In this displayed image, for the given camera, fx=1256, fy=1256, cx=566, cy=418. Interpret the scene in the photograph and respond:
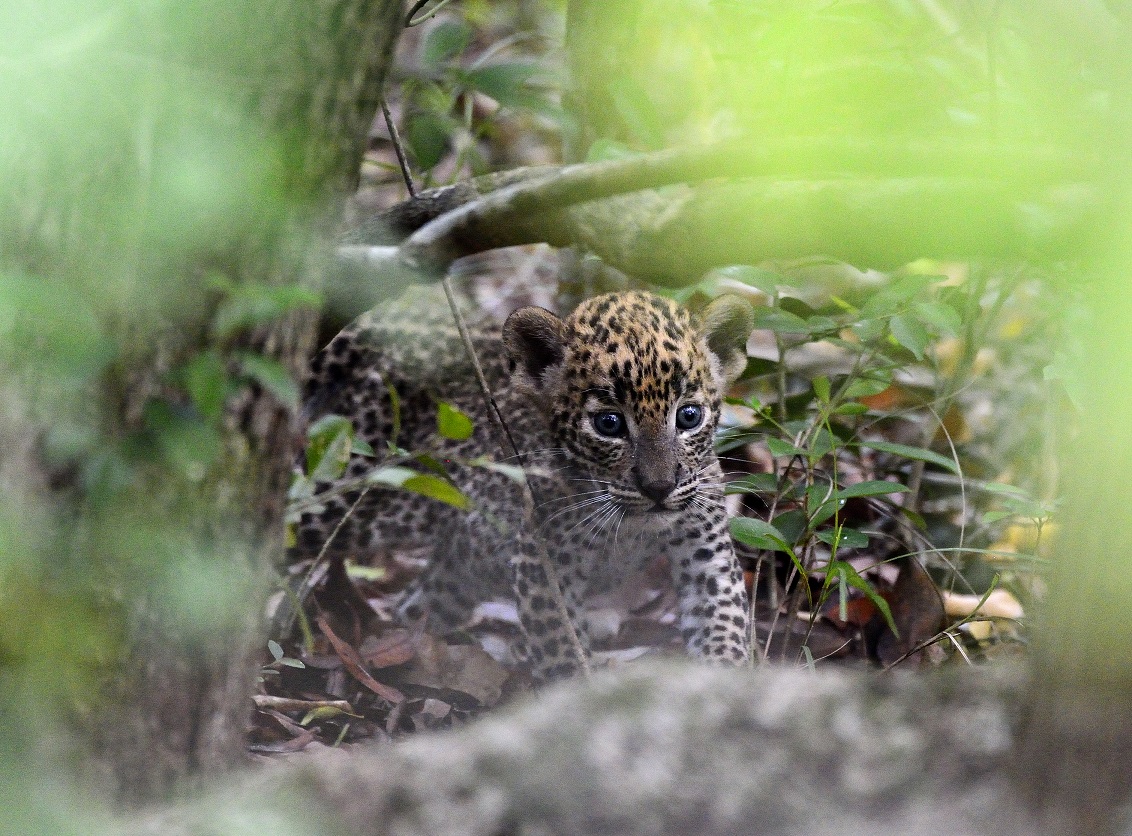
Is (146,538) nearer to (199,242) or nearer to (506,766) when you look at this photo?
(199,242)

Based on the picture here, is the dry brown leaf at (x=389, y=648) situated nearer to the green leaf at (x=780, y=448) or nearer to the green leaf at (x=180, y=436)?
the green leaf at (x=780, y=448)

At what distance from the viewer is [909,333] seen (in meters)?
4.22

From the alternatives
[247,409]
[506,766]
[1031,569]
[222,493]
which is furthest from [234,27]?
[1031,569]

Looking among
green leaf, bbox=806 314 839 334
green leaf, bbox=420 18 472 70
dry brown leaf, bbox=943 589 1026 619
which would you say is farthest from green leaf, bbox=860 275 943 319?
green leaf, bbox=420 18 472 70

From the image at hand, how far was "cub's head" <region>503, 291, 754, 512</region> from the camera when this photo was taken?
15.9 ft

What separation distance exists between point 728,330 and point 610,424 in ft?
2.08

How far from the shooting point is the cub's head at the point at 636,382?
4832 mm

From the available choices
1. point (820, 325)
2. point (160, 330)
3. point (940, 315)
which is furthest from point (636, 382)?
point (160, 330)

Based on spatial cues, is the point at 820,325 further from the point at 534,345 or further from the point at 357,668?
the point at 357,668

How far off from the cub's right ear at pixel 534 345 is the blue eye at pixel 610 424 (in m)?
0.33

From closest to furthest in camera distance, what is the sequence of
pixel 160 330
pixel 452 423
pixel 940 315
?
1. pixel 160 330
2. pixel 452 423
3. pixel 940 315

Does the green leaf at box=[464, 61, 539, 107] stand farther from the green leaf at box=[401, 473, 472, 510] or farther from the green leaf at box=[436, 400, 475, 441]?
the green leaf at box=[401, 473, 472, 510]

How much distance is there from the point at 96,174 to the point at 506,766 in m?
1.26

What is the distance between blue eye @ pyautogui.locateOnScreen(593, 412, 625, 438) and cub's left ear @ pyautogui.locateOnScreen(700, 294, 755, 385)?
1.69 feet
